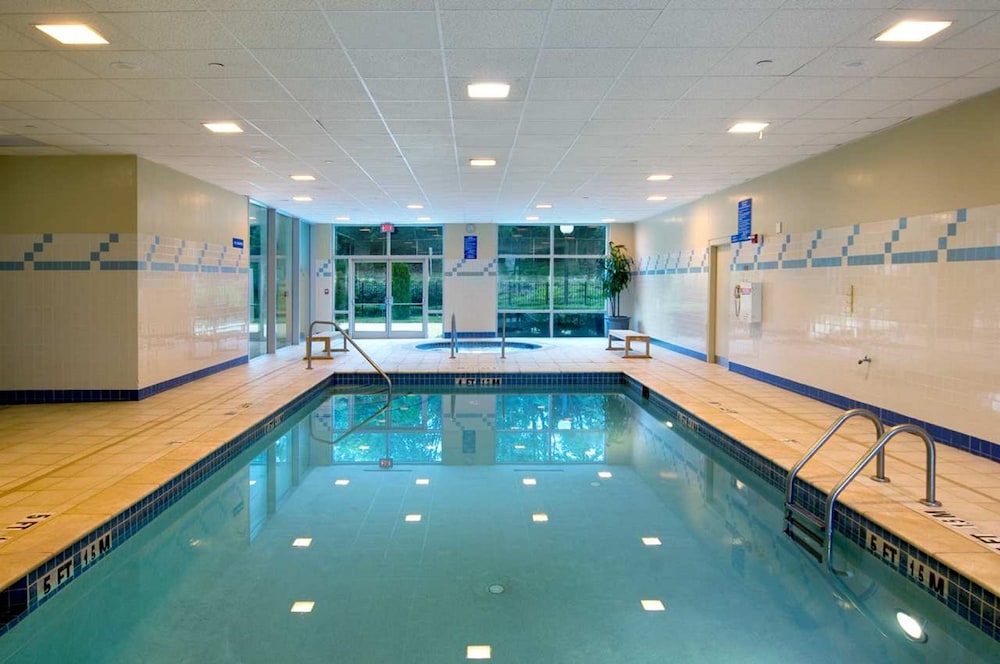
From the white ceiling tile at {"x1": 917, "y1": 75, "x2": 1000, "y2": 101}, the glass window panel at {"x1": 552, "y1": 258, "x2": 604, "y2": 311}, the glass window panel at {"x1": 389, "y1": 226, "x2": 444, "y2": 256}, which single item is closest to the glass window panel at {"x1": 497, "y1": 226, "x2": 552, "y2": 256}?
the glass window panel at {"x1": 552, "y1": 258, "x2": 604, "y2": 311}

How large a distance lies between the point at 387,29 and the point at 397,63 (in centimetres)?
51

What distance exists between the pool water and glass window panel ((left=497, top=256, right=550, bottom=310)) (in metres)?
9.95

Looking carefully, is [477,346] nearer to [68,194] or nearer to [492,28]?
[68,194]

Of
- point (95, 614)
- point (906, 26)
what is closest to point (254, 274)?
point (95, 614)

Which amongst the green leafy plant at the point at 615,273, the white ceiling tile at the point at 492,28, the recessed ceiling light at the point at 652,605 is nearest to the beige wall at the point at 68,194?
the white ceiling tile at the point at 492,28

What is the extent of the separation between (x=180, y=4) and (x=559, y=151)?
409 cm

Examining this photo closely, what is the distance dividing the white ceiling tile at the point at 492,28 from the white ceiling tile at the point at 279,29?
655 mm

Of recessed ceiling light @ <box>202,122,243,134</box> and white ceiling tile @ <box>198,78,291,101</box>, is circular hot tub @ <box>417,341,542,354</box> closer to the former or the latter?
recessed ceiling light @ <box>202,122,243,134</box>

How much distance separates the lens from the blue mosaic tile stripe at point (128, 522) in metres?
2.63

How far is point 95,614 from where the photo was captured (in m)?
2.77

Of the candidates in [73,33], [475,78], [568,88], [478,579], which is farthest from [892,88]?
[73,33]

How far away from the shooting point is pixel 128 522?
3479mm

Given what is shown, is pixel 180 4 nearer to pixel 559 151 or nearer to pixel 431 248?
pixel 559 151

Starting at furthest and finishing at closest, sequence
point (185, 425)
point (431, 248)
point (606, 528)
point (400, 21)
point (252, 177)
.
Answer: point (431, 248) → point (252, 177) → point (185, 425) → point (606, 528) → point (400, 21)
